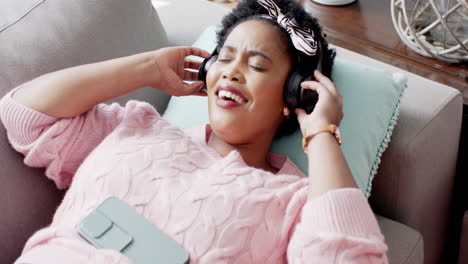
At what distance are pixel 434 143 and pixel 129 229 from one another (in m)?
0.83

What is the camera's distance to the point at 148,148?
1076 mm

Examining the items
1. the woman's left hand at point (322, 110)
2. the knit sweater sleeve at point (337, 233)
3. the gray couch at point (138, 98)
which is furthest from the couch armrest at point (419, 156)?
the knit sweater sleeve at point (337, 233)

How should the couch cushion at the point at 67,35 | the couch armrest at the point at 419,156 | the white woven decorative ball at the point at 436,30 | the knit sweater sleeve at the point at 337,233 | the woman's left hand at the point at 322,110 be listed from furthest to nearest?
the white woven decorative ball at the point at 436,30
the couch armrest at the point at 419,156
the couch cushion at the point at 67,35
the woman's left hand at the point at 322,110
the knit sweater sleeve at the point at 337,233

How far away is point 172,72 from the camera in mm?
1230

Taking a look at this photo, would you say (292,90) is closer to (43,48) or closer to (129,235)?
(129,235)

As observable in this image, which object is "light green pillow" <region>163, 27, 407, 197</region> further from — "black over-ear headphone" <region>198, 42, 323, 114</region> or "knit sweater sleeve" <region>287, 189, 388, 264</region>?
"knit sweater sleeve" <region>287, 189, 388, 264</region>

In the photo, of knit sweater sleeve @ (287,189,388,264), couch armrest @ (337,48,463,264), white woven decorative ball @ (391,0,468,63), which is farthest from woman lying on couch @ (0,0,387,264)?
white woven decorative ball @ (391,0,468,63)

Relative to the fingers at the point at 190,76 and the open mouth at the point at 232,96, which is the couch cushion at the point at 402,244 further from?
the fingers at the point at 190,76

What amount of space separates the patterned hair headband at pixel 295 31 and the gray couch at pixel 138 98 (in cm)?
36

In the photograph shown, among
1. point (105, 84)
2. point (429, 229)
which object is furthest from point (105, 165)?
point (429, 229)

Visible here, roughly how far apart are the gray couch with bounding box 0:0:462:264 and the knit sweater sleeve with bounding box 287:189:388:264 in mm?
Answer: 376

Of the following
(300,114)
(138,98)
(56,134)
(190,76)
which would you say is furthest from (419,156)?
(56,134)

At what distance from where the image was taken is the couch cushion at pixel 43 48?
109 cm

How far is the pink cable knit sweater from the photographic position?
904mm
